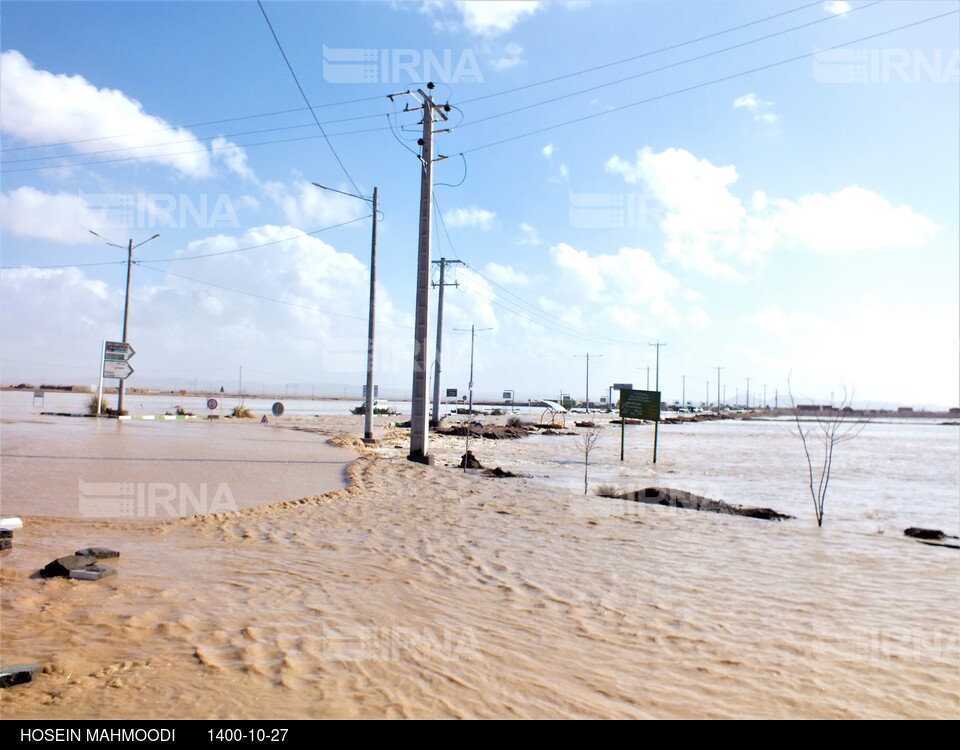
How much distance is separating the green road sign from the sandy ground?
1554cm

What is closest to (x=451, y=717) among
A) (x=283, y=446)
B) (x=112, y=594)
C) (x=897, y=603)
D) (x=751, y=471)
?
(x=112, y=594)

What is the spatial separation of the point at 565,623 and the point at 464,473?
12.0m

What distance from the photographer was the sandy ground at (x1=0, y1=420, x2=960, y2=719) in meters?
4.22

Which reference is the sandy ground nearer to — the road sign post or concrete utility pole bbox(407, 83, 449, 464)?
concrete utility pole bbox(407, 83, 449, 464)

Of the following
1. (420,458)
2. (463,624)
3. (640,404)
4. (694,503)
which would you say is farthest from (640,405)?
(463,624)

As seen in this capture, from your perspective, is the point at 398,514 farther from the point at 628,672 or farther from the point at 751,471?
the point at 751,471

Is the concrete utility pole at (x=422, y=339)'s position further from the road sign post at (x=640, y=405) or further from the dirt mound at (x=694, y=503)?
the road sign post at (x=640, y=405)

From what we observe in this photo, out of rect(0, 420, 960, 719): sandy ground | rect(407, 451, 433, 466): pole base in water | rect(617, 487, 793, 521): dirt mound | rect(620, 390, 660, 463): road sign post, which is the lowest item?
rect(617, 487, 793, 521): dirt mound

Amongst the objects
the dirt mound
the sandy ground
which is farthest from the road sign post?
the sandy ground

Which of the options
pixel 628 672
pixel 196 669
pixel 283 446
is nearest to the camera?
pixel 196 669

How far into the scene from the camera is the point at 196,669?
14.5 ft

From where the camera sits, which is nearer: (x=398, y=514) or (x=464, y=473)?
(x=398, y=514)

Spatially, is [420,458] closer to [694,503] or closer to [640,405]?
[694,503]

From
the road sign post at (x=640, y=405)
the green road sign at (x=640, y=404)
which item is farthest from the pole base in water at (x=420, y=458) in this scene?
the green road sign at (x=640, y=404)
